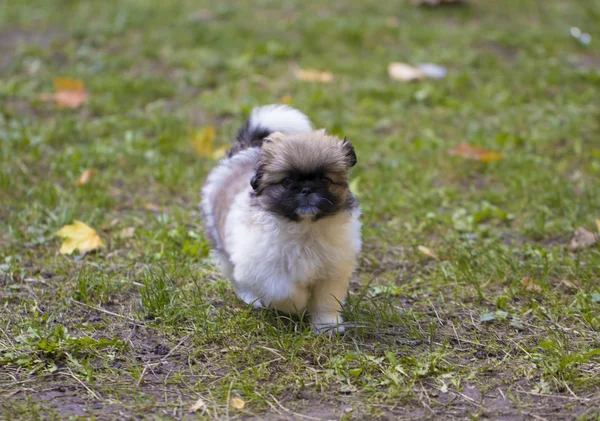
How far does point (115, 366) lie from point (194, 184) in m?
2.40

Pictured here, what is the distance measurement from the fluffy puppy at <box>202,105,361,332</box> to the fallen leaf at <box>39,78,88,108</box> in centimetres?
335

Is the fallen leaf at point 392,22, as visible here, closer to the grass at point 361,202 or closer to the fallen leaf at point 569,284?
the grass at point 361,202

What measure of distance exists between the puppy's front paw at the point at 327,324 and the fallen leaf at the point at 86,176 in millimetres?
2434

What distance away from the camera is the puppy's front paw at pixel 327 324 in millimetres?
3834

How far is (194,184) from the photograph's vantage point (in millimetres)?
5801

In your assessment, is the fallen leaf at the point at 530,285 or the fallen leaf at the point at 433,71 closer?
the fallen leaf at the point at 530,285

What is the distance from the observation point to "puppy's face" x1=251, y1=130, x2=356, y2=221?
11.7ft

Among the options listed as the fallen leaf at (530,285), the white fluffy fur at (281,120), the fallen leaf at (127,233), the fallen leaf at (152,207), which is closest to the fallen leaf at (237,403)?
the white fluffy fur at (281,120)

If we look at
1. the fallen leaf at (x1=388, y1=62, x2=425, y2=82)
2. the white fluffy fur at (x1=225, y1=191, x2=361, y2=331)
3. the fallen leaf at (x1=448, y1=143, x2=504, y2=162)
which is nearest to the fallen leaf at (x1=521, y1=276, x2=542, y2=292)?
the white fluffy fur at (x1=225, y1=191, x2=361, y2=331)

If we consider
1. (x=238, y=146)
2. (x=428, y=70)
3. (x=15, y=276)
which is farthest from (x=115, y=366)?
(x=428, y=70)

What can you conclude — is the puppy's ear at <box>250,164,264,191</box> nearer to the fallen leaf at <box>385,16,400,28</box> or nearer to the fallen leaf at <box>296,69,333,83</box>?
the fallen leaf at <box>296,69,333,83</box>

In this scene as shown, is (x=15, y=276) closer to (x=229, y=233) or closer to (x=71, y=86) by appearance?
(x=229, y=233)

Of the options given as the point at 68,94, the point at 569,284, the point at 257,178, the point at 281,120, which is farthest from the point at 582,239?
the point at 68,94

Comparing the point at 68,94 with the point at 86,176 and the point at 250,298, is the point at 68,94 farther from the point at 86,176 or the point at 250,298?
the point at 250,298
